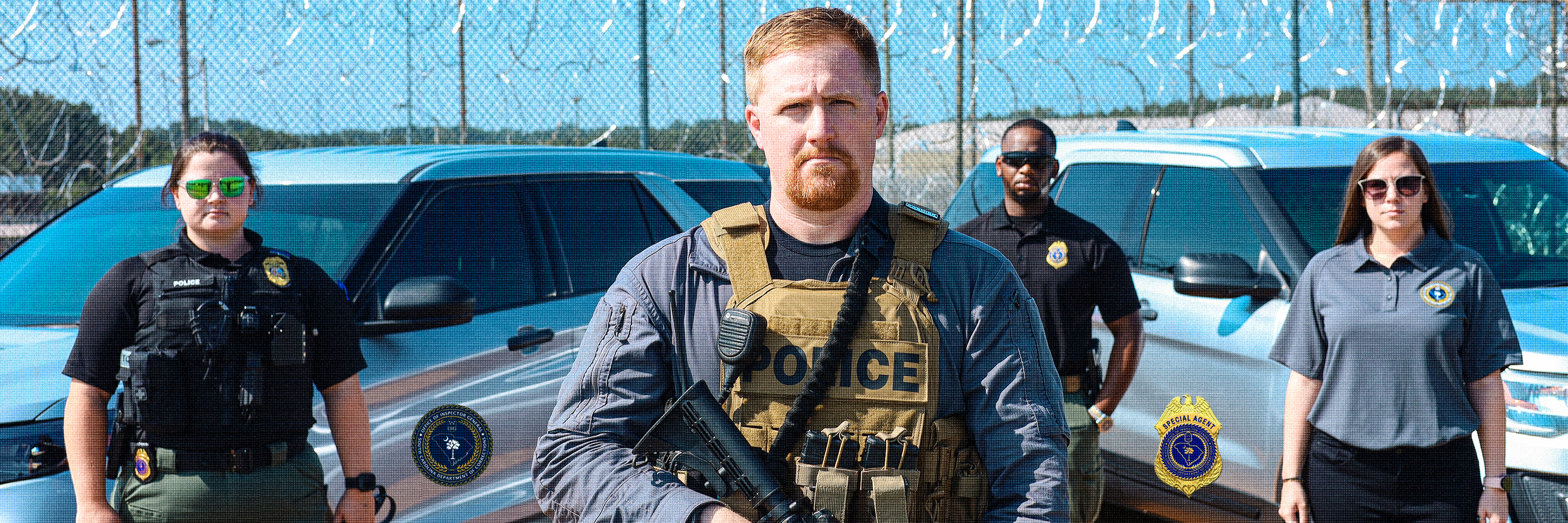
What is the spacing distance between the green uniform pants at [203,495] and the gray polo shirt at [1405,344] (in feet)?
8.99

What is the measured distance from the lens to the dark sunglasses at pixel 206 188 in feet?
8.95

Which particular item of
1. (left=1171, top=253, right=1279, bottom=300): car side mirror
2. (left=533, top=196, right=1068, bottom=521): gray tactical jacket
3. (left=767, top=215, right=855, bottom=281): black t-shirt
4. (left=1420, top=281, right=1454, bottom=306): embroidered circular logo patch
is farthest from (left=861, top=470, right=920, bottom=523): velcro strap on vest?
(left=1171, top=253, right=1279, bottom=300): car side mirror

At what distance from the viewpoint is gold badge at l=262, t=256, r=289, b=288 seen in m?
2.72

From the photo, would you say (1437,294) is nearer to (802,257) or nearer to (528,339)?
(802,257)

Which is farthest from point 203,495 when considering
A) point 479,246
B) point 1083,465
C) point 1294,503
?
point 1294,503

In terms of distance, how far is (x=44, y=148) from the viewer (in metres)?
6.13

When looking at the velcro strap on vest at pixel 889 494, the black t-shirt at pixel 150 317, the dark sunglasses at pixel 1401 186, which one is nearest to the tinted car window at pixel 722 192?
the black t-shirt at pixel 150 317

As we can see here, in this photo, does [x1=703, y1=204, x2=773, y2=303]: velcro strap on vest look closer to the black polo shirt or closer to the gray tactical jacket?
the gray tactical jacket

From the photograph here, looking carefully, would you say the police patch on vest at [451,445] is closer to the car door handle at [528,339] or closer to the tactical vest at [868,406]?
the car door handle at [528,339]

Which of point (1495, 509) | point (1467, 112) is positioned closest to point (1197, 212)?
point (1495, 509)

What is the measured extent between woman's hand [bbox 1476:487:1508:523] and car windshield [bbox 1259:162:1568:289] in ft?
3.98

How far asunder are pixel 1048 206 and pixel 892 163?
137 inches

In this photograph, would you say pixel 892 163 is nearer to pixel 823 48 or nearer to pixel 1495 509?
pixel 1495 509

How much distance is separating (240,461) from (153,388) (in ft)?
0.86
